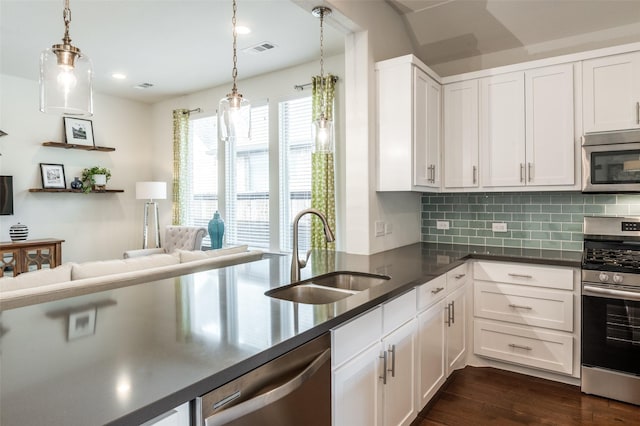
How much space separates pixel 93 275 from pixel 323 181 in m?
2.45

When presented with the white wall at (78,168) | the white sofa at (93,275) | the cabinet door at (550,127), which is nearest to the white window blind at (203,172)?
the white wall at (78,168)

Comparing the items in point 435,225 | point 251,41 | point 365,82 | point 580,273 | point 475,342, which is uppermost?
point 251,41

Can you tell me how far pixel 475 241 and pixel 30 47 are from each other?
5034 millimetres

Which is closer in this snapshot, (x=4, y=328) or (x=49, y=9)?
(x=4, y=328)

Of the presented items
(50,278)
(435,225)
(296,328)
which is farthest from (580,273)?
(50,278)

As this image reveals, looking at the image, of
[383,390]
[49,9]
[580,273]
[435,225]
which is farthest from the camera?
[435,225]

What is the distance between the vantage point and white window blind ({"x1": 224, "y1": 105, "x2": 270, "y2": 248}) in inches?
198

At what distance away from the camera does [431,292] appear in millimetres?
2281

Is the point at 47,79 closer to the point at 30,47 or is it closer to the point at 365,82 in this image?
the point at 365,82

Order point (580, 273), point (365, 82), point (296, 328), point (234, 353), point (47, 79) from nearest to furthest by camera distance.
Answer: point (234, 353)
point (296, 328)
point (47, 79)
point (580, 273)
point (365, 82)

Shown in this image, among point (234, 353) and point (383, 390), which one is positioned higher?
point (234, 353)

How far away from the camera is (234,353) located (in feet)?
3.32

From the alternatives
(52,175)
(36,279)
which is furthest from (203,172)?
(36,279)

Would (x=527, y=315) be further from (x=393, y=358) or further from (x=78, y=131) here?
(x=78, y=131)
